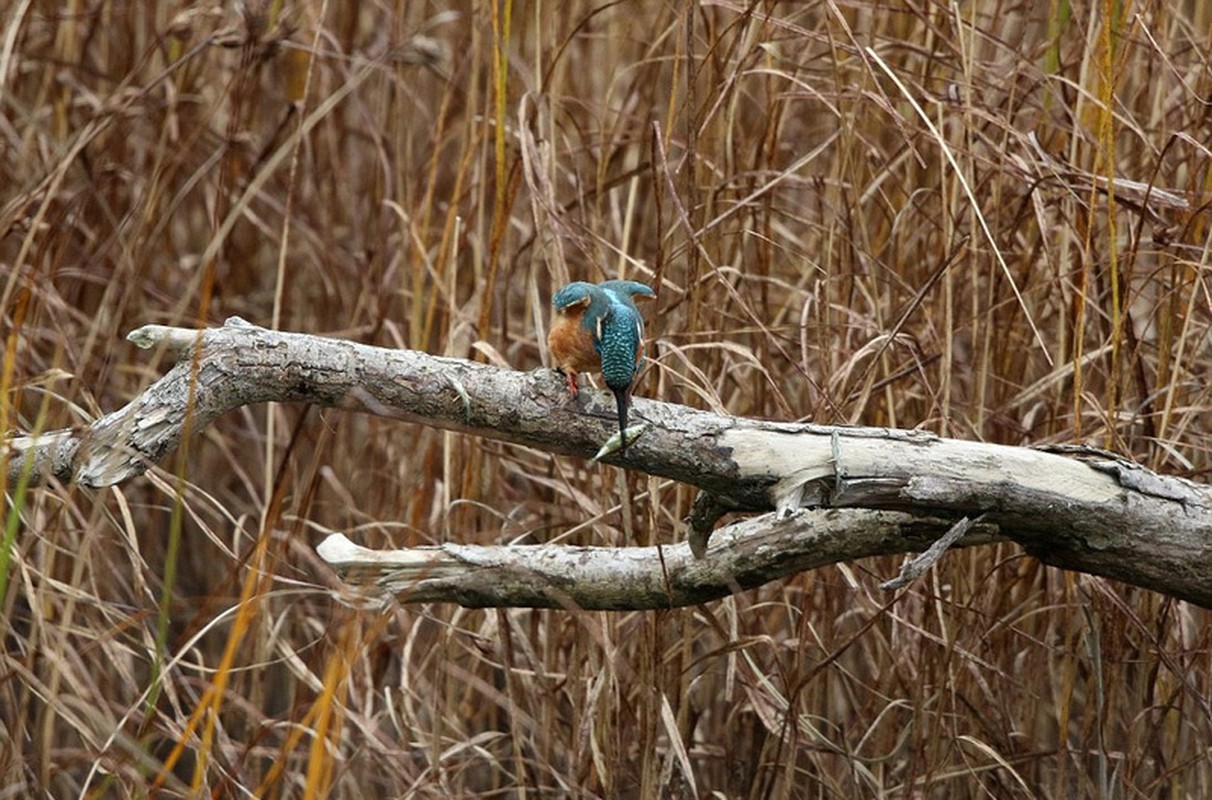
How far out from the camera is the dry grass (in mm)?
1723

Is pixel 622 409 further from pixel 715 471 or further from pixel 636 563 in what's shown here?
pixel 636 563

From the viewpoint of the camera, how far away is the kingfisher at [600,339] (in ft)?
4.28

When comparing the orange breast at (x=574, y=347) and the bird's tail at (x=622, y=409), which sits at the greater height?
the orange breast at (x=574, y=347)

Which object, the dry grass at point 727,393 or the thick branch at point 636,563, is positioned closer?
the thick branch at point 636,563

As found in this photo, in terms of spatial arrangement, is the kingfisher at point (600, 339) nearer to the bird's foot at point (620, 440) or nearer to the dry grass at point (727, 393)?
the bird's foot at point (620, 440)

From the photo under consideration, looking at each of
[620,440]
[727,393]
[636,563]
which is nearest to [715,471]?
[620,440]

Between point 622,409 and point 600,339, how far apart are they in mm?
88

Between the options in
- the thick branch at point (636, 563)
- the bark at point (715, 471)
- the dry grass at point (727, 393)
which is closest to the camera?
the bark at point (715, 471)

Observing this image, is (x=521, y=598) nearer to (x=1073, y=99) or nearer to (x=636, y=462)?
(x=636, y=462)

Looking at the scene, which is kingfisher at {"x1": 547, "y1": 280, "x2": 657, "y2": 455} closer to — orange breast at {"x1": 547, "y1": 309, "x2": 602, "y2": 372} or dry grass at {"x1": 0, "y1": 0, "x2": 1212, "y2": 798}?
orange breast at {"x1": 547, "y1": 309, "x2": 602, "y2": 372}

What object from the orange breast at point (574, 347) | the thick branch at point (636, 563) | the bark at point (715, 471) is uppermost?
the orange breast at point (574, 347)

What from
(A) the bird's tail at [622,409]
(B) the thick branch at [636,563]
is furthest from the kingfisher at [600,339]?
(B) the thick branch at [636,563]

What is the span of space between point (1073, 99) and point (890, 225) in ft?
1.16

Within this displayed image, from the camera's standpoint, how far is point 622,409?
1.28 metres
